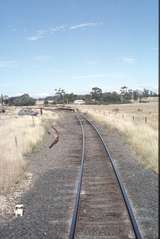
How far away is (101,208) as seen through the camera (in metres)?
9.09

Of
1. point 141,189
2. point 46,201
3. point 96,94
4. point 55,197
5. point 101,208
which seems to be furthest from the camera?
point 96,94

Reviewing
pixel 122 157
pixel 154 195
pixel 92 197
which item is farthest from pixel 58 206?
pixel 122 157

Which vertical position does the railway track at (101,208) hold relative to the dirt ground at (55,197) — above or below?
above

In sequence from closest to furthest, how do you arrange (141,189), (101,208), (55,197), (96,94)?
1. (101,208)
2. (55,197)
3. (141,189)
4. (96,94)

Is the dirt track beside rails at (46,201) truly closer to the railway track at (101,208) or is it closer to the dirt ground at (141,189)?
the railway track at (101,208)

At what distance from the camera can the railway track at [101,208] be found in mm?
7441

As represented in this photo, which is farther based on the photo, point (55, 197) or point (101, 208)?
point (55, 197)

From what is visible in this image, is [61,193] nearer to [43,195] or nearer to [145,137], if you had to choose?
[43,195]

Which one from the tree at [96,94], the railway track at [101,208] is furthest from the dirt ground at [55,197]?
the tree at [96,94]

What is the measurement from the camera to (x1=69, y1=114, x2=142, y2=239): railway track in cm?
744

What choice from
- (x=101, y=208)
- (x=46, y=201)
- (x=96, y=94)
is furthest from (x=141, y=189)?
(x=96, y=94)

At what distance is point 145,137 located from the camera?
76.2 ft

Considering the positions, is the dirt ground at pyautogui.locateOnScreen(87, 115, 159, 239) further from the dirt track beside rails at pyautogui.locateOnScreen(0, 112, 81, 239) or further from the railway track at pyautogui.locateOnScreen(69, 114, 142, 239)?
the dirt track beside rails at pyautogui.locateOnScreen(0, 112, 81, 239)

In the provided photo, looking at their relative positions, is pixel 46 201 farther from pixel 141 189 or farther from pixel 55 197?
pixel 141 189
